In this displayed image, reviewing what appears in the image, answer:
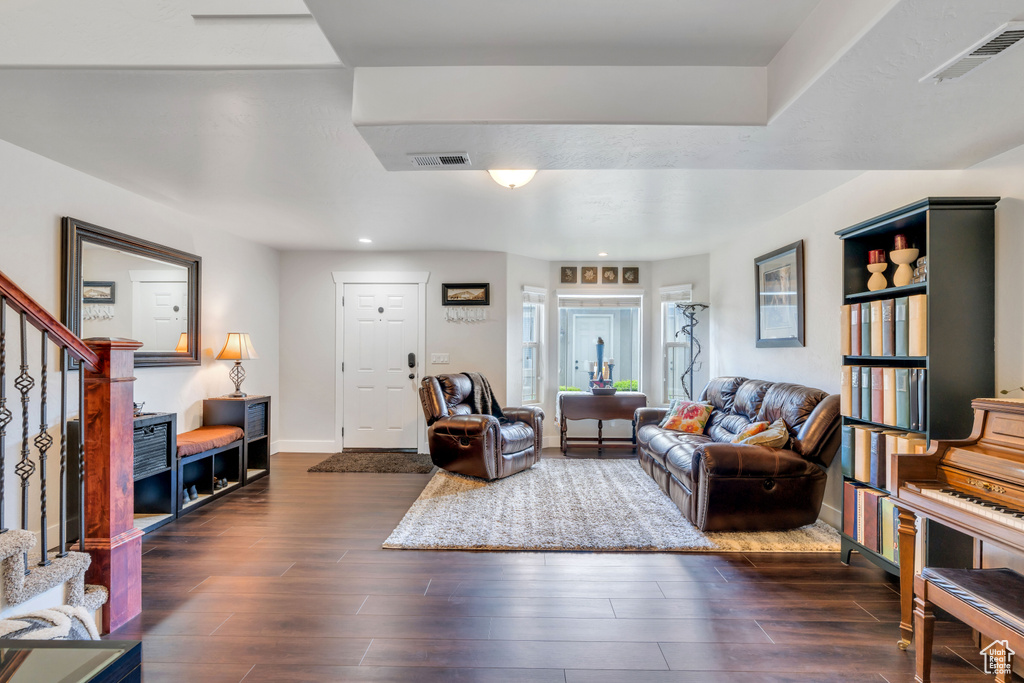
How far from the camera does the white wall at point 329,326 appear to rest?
5586 mm

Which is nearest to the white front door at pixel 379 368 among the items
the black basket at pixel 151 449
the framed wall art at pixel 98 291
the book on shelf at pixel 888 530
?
the black basket at pixel 151 449

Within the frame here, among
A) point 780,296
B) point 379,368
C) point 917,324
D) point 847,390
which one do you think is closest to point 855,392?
point 847,390

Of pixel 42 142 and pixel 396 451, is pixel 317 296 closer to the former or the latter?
pixel 396 451

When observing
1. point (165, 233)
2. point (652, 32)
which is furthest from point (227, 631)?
point (165, 233)

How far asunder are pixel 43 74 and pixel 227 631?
92.4 inches

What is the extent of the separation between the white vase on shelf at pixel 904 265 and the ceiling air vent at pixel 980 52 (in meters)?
1.06

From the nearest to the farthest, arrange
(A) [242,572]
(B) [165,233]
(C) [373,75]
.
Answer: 1. (C) [373,75]
2. (A) [242,572]
3. (B) [165,233]

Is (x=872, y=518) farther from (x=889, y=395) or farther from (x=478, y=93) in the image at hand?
(x=478, y=93)

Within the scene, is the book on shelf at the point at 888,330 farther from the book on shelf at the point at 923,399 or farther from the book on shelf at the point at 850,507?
the book on shelf at the point at 850,507

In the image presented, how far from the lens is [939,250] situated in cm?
219

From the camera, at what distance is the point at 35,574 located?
5.59 ft

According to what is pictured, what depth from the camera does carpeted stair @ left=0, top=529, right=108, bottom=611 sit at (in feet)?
5.33

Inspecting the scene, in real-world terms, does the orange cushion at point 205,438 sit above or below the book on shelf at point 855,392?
below

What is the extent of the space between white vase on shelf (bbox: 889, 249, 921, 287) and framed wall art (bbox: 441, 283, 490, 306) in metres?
3.80
